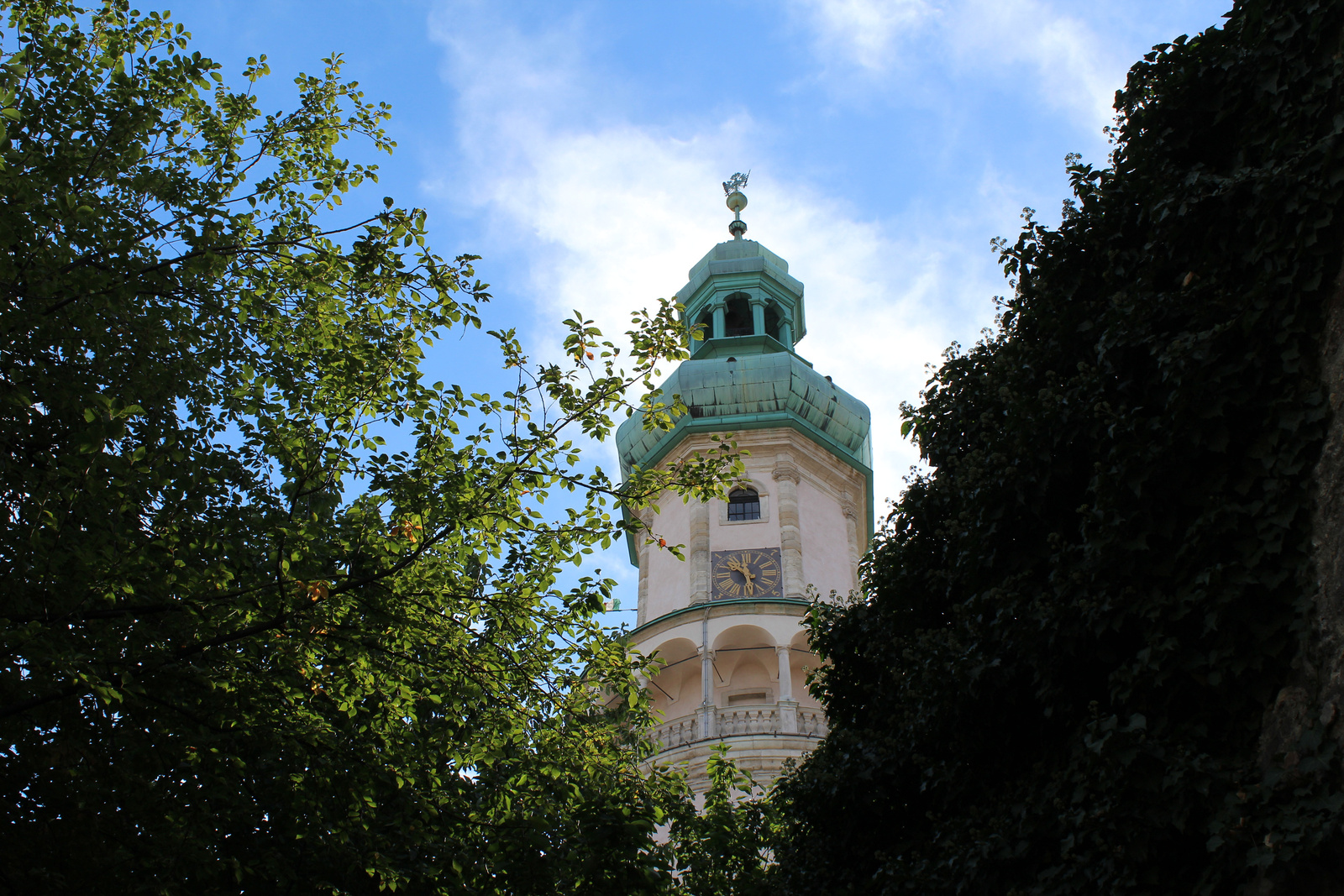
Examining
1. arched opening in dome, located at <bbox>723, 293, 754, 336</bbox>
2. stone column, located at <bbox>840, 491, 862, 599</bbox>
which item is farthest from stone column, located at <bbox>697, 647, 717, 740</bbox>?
arched opening in dome, located at <bbox>723, 293, 754, 336</bbox>

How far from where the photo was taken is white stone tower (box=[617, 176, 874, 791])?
29438 mm

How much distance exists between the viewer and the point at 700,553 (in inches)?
1293

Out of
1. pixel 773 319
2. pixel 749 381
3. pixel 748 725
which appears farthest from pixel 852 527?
pixel 773 319

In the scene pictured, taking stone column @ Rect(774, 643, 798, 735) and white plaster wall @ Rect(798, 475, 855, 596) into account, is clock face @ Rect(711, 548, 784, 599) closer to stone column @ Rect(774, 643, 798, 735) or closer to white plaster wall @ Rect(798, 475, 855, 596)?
white plaster wall @ Rect(798, 475, 855, 596)

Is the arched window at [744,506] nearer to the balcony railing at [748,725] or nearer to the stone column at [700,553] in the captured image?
the stone column at [700,553]

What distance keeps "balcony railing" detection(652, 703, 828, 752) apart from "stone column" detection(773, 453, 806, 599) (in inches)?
129

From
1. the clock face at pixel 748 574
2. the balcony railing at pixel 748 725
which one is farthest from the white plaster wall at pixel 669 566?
the balcony railing at pixel 748 725

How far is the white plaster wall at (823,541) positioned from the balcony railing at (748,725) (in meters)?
4.16

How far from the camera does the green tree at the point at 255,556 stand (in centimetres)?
788

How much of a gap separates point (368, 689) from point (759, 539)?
2452 centimetres

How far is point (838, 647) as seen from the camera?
12805 mm

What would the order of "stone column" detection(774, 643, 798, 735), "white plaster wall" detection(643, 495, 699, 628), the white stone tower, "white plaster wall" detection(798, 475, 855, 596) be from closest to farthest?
"stone column" detection(774, 643, 798, 735)
the white stone tower
"white plaster wall" detection(643, 495, 699, 628)
"white plaster wall" detection(798, 475, 855, 596)

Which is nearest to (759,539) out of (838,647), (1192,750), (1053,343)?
(838,647)

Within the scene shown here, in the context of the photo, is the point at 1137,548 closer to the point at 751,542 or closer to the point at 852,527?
the point at 751,542
